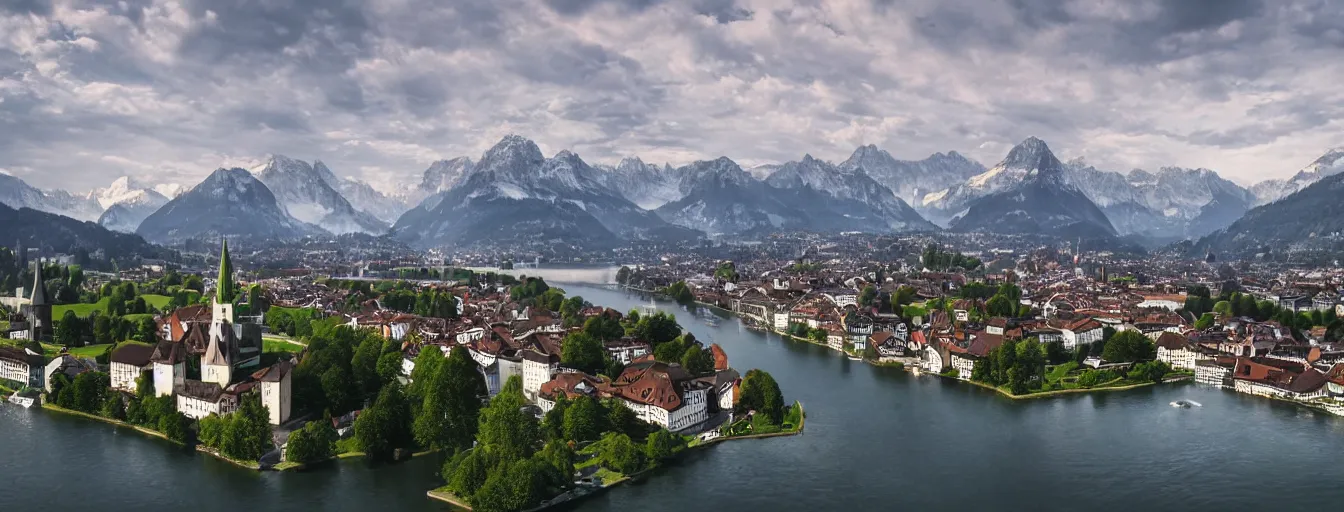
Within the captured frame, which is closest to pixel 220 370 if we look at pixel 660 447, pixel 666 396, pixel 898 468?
pixel 666 396

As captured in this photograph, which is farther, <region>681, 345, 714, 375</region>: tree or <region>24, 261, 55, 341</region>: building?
<region>24, 261, 55, 341</region>: building

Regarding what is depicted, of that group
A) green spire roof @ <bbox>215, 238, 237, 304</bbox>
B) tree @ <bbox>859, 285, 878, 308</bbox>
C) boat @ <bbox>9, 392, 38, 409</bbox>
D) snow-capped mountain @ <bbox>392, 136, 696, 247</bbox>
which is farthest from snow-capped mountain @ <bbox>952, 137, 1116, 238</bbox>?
→ boat @ <bbox>9, 392, 38, 409</bbox>

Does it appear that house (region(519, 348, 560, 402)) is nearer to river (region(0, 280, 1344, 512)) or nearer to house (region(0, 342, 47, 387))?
river (region(0, 280, 1344, 512))

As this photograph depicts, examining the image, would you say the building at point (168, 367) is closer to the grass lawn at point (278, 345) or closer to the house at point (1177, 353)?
the grass lawn at point (278, 345)

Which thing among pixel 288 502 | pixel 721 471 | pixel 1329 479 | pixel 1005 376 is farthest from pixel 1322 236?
pixel 288 502

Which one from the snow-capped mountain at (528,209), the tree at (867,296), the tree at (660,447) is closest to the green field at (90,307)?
the tree at (660,447)

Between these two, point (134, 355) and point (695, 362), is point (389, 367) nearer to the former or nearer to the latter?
point (134, 355)

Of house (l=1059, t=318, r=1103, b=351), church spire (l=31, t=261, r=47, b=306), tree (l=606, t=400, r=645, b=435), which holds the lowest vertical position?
tree (l=606, t=400, r=645, b=435)
